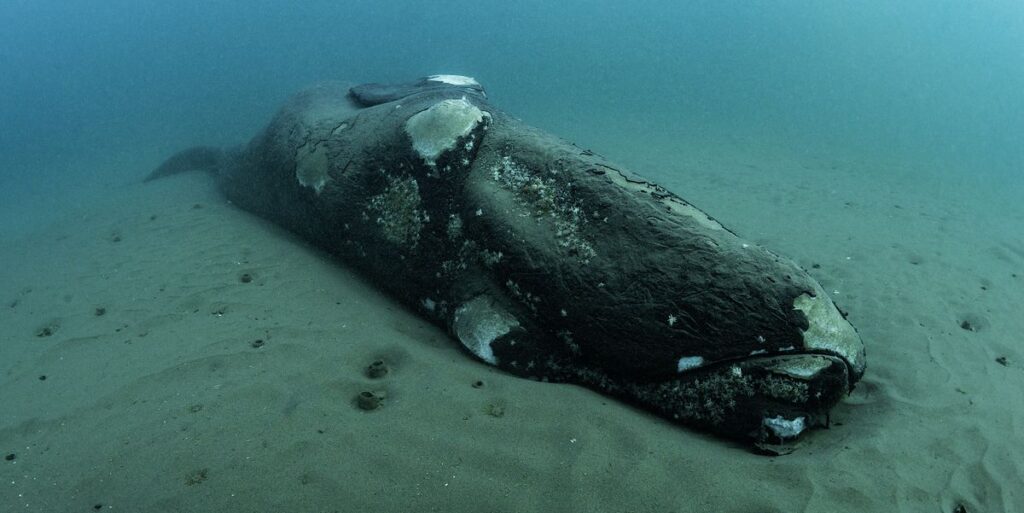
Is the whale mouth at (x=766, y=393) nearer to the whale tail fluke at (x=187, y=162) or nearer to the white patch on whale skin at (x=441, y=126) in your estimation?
the white patch on whale skin at (x=441, y=126)

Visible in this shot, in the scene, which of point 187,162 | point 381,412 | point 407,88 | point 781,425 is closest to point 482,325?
point 381,412

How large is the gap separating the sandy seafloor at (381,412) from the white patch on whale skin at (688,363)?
A: 35 cm

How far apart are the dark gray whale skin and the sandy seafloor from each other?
0.67ft

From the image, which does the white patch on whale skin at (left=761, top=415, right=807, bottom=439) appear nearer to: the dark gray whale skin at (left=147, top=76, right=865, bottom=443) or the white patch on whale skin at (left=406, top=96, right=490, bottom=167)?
the dark gray whale skin at (left=147, top=76, right=865, bottom=443)

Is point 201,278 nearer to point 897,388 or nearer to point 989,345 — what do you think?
point 897,388

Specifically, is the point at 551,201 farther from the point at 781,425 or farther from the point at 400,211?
the point at 781,425

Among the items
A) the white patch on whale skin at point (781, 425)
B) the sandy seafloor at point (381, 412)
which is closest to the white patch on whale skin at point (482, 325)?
the sandy seafloor at point (381, 412)

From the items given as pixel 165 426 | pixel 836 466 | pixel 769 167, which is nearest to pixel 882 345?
pixel 836 466

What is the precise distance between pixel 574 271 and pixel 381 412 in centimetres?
146

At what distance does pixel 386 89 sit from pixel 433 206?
2.38 m

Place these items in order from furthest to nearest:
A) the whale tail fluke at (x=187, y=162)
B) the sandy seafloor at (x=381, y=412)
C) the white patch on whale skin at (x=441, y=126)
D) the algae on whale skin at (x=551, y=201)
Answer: the whale tail fluke at (x=187, y=162)
the white patch on whale skin at (x=441, y=126)
the algae on whale skin at (x=551, y=201)
the sandy seafloor at (x=381, y=412)

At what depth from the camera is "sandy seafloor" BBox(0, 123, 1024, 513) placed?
2443mm

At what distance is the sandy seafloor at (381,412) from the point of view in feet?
8.02

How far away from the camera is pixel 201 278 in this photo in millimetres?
4684
